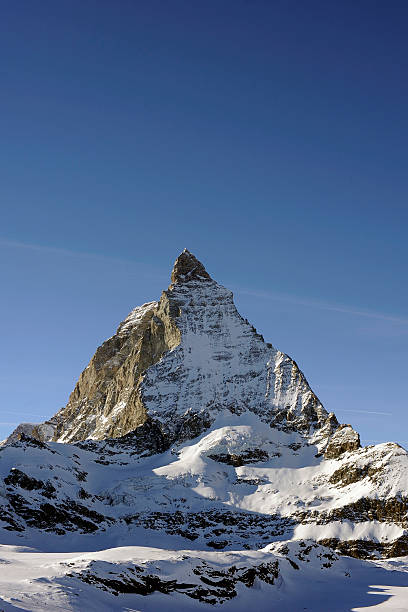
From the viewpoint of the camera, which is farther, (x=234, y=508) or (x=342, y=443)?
(x=342, y=443)

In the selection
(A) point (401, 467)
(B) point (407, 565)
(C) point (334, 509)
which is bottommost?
(B) point (407, 565)

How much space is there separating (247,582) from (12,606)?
134ft

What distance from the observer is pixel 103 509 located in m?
167

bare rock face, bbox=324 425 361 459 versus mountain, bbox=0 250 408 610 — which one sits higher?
bare rock face, bbox=324 425 361 459

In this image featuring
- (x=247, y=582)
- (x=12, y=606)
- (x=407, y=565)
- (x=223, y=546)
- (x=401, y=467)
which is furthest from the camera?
(x=401, y=467)

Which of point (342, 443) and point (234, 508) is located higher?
point (342, 443)

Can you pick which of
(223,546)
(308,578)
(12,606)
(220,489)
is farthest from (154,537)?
(12,606)

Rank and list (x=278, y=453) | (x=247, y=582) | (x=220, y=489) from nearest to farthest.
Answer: (x=247, y=582), (x=220, y=489), (x=278, y=453)

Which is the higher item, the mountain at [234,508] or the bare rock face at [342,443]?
the bare rock face at [342,443]

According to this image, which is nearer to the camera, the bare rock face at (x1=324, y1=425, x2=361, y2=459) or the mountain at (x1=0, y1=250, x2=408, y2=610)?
the mountain at (x1=0, y1=250, x2=408, y2=610)

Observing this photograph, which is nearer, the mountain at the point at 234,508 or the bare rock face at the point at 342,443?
the mountain at the point at 234,508

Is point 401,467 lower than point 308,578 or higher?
higher

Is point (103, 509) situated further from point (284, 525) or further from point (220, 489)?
point (284, 525)

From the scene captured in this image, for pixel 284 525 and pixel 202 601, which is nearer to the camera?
pixel 202 601
